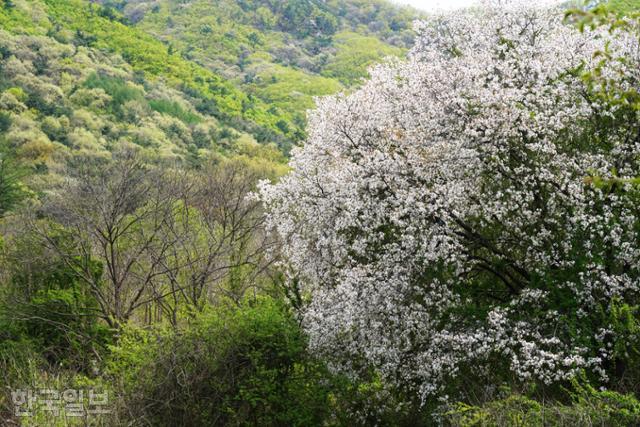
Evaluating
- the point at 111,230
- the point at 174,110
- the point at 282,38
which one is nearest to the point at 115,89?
the point at 174,110

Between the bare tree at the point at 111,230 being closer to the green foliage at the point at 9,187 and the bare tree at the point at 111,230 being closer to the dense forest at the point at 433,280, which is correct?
the dense forest at the point at 433,280

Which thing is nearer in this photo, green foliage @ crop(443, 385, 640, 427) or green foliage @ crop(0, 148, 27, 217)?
green foliage @ crop(443, 385, 640, 427)

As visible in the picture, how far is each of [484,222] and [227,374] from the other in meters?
5.56

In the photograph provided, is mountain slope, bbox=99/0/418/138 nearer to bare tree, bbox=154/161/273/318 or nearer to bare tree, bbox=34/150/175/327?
bare tree, bbox=154/161/273/318

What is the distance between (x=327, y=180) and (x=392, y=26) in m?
144

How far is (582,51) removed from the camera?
1189cm

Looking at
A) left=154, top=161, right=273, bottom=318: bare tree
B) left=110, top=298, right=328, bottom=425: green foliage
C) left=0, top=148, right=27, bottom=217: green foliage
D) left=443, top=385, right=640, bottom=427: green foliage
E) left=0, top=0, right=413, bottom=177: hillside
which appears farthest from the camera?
left=0, top=0, right=413, bottom=177: hillside

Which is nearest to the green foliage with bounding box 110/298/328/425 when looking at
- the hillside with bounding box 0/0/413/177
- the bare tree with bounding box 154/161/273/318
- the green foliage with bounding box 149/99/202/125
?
the bare tree with bounding box 154/161/273/318

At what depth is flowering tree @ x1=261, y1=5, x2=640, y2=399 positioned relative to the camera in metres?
9.84

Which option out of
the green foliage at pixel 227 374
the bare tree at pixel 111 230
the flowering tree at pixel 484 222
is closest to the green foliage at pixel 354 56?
the bare tree at pixel 111 230

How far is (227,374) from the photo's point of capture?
11.4m

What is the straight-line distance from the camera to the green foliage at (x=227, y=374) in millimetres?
11070

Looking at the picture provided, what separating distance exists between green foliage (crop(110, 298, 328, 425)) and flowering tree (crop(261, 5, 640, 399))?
2.43ft

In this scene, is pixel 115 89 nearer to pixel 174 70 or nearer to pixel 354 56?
pixel 174 70
